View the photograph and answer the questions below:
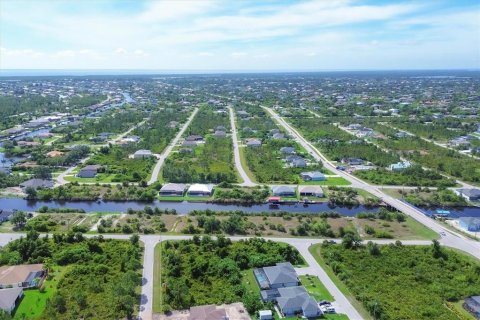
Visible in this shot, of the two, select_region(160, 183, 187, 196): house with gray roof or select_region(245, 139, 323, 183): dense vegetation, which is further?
select_region(245, 139, 323, 183): dense vegetation

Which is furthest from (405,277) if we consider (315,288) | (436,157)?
(436,157)

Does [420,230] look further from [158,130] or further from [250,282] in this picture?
[158,130]

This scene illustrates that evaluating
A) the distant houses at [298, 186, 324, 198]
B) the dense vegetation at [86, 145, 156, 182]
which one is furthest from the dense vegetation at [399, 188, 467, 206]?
the dense vegetation at [86, 145, 156, 182]

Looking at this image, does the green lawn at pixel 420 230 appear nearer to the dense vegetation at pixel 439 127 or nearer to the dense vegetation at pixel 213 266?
the dense vegetation at pixel 213 266

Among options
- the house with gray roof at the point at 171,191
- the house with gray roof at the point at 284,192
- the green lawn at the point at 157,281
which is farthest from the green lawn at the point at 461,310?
the house with gray roof at the point at 171,191

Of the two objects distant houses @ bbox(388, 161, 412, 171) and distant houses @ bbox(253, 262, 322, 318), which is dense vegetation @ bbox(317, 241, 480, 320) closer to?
distant houses @ bbox(253, 262, 322, 318)

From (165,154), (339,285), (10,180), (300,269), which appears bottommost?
(339,285)
